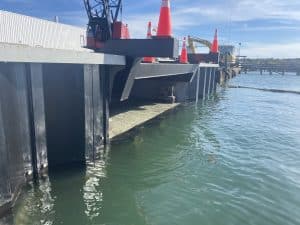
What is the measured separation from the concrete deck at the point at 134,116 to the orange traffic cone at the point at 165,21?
156 inches

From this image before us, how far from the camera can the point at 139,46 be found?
33.0 ft

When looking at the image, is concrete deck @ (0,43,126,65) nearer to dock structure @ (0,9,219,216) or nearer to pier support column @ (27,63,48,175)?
dock structure @ (0,9,219,216)

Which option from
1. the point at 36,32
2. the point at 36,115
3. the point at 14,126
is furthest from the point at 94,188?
the point at 36,32

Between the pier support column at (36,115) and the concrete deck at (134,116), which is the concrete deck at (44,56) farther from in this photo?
the concrete deck at (134,116)

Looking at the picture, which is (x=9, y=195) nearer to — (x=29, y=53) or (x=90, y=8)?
(x=29, y=53)

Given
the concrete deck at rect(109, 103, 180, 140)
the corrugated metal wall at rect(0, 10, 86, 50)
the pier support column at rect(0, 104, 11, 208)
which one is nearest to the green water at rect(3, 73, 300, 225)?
the pier support column at rect(0, 104, 11, 208)

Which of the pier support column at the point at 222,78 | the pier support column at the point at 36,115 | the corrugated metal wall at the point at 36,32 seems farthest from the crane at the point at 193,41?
the pier support column at the point at 36,115

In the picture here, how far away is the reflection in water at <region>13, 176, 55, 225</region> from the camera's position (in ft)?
17.7

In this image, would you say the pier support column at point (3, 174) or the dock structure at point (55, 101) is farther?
the dock structure at point (55, 101)

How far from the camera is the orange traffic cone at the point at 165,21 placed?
943 centimetres

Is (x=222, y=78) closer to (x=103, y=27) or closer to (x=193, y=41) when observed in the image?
(x=193, y=41)

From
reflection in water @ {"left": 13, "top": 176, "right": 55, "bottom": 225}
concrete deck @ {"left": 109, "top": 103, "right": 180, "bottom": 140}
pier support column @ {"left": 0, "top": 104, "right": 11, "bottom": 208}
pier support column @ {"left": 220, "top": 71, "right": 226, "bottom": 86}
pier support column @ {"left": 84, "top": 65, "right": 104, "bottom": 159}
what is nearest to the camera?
pier support column @ {"left": 0, "top": 104, "right": 11, "bottom": 208}

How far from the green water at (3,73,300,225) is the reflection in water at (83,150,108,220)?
0.06 ft

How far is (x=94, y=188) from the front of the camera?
A: 682cm
